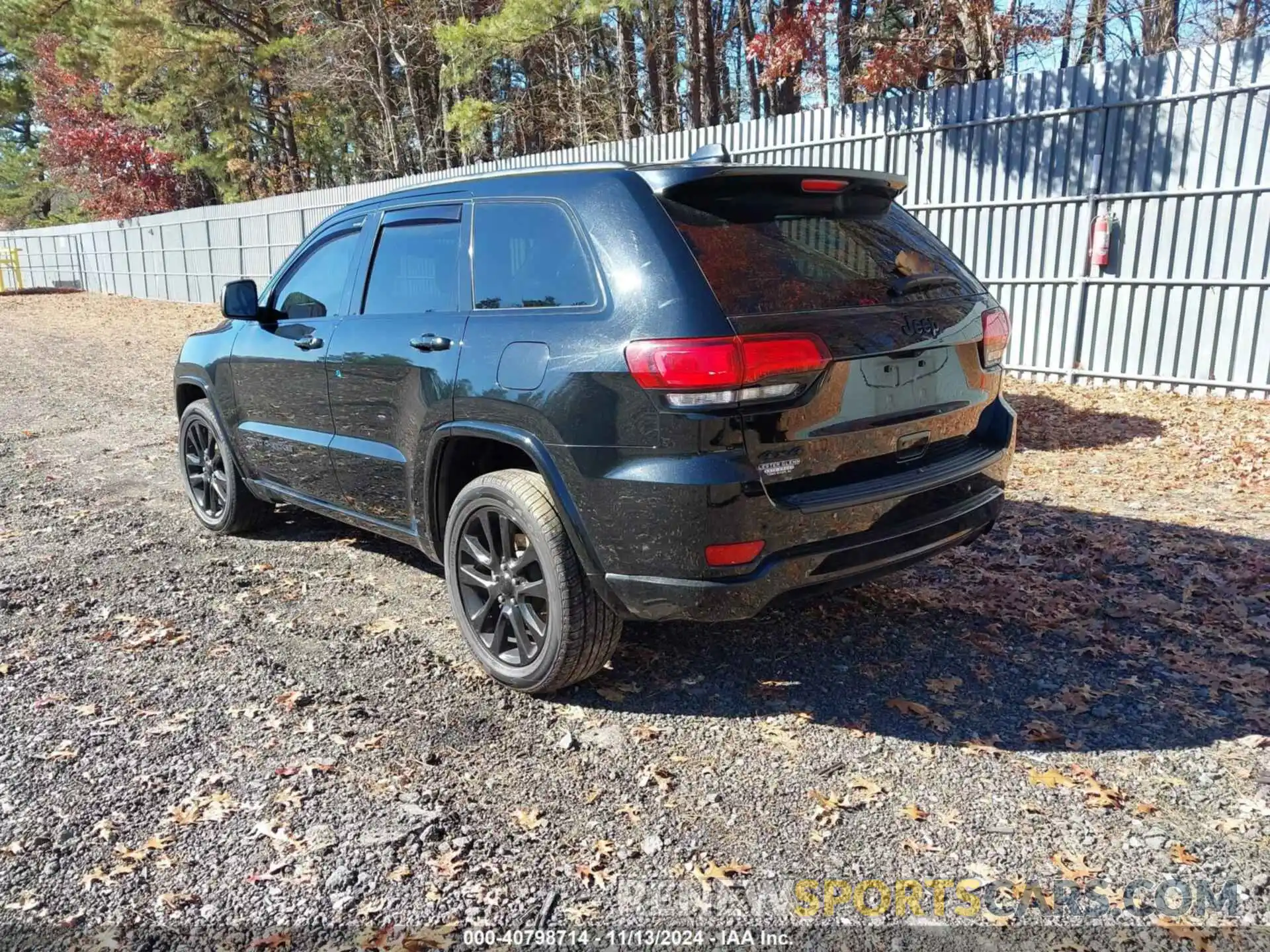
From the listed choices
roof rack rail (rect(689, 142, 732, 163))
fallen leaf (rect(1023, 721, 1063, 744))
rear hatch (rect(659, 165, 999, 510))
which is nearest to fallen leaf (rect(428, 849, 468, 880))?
rear hatch (rect(659, 165, 999, 510))

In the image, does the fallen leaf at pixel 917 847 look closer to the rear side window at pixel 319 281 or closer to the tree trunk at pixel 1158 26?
the rear side window at pixel 319 281

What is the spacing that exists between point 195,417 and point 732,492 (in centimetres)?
411

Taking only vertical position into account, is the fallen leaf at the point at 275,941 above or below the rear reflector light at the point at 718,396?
below

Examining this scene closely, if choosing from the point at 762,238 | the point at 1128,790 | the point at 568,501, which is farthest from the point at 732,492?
the point at 1128,790

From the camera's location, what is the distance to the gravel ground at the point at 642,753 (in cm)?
245

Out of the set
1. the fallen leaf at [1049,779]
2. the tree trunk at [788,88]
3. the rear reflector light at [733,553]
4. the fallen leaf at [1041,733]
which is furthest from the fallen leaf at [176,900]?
the tree trunk at [788,88]

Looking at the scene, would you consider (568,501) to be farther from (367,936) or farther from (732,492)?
(367,936)

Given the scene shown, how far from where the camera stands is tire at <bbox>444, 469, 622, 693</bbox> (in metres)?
3.22

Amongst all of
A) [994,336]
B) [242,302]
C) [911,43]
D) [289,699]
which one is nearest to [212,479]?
[242,302]

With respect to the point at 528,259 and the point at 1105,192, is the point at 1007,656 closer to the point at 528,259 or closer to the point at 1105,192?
the point at 528,259

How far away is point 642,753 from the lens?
3.15 metres

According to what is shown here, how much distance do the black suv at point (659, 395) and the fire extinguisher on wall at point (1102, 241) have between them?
6098 mm

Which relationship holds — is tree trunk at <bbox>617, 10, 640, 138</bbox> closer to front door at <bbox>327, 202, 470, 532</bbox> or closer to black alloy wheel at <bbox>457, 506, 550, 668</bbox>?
front door at <bbox>327, 202, 470, 532</bbox>

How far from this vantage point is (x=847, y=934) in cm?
230
